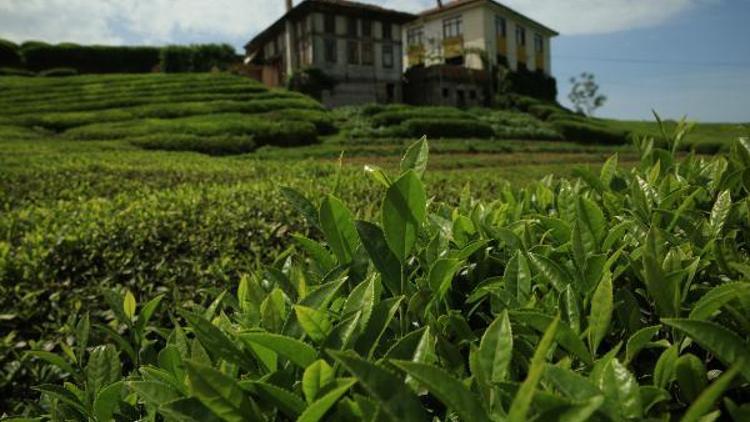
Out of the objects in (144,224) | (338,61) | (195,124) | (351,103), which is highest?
(338,61)

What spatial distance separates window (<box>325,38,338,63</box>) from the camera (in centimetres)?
3672

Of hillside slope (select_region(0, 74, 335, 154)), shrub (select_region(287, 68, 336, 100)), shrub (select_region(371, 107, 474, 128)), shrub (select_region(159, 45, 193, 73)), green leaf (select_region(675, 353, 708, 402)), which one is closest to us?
green leaf (select_region(675, 353, 708, 402))

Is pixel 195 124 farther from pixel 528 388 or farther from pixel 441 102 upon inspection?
pixel 528 388

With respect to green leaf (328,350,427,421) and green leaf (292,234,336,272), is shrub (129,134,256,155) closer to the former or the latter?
green leaf (292,234,336,272)

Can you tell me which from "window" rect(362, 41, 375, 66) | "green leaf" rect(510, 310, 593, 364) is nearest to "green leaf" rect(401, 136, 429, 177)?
"green leaf" rect(510, 310, 593, 364)

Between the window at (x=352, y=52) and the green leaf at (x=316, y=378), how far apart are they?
125 feet

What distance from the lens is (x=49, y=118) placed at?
900 inches

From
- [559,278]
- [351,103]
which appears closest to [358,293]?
[559,278]

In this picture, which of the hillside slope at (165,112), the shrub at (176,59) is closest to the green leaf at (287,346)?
the hillside slope at (165,112)

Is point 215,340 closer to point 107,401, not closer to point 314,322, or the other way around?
point 314,322

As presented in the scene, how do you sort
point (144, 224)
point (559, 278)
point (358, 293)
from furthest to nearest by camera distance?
1. point (144, 224)
2. point (559, 278)
3. point (358, 293)

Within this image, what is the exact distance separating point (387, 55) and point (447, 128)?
520 inches

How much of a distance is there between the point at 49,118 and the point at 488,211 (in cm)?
2534

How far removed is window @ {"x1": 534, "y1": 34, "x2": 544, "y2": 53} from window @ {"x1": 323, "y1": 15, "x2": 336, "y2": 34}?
2088cm
